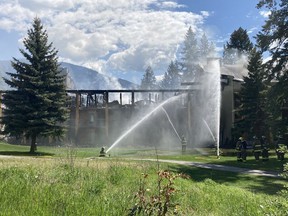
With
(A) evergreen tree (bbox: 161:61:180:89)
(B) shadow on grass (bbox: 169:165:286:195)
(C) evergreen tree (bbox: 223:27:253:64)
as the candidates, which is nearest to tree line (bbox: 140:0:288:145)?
(C) evergreen tree (bbox: 223:27:253:64)

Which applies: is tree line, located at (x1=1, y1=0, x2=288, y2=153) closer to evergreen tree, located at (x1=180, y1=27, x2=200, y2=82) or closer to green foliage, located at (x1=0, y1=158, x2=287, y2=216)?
green foliage, located at (x1=0, y1=158, x2=287, y2=216)

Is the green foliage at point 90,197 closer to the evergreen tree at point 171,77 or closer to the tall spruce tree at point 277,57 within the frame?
the tall spruce tree at point 277,57

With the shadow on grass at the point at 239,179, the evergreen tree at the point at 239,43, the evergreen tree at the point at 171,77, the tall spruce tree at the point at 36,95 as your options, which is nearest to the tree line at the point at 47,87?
the tall spruce tree at the point at 36,95

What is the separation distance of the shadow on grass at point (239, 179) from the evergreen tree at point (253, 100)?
70.4ft

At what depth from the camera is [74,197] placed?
5828 mm

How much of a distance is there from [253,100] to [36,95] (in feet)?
78.3

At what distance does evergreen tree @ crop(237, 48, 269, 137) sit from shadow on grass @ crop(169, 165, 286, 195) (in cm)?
2146

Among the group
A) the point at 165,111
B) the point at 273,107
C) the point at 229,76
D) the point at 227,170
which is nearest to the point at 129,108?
the point at 165,111

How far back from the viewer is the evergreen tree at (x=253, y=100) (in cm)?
3853

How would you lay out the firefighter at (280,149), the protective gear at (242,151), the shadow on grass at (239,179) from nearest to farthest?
1. the firefighter at (280,149)
2. the shadow on grass at (239,179)
3. the protective gear at (242,151)

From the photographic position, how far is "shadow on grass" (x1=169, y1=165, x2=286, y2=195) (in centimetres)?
1498

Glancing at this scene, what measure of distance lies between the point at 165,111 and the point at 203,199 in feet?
130

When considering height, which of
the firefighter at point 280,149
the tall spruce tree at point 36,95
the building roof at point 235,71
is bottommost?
the firefighter at point 280,149

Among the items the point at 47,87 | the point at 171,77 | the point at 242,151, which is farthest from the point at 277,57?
the point at 171,77
